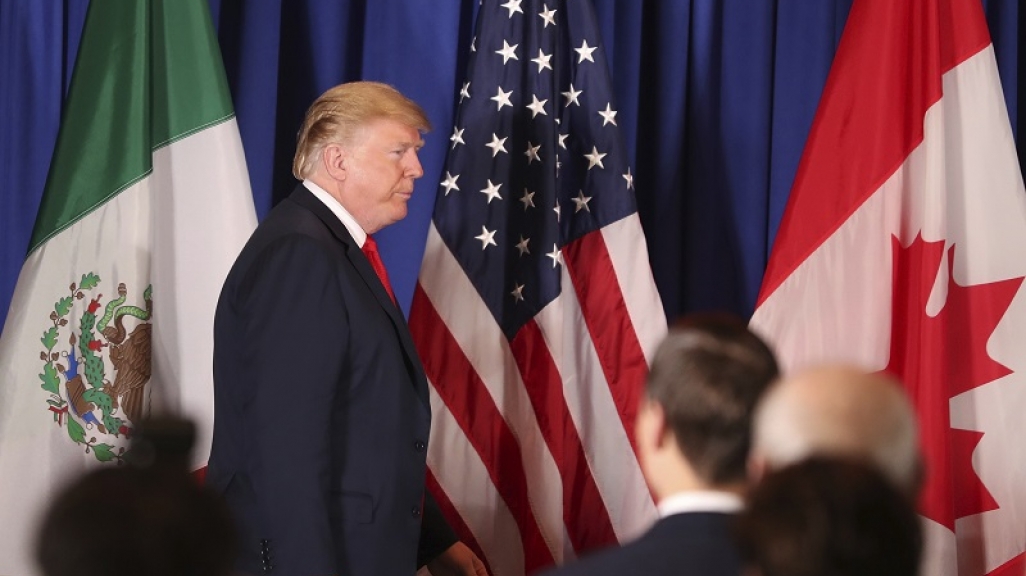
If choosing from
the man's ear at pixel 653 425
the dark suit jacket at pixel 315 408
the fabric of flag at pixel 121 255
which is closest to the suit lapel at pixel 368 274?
the dark suit jacket at pixel 315 408

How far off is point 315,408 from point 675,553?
1.10 meters

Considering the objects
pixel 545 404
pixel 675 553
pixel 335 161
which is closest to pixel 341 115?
pixel 335 161

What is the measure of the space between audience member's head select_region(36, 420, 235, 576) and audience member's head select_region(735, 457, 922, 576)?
0.44 metres

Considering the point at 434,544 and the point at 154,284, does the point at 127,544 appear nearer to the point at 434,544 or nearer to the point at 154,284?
the point at 434,544

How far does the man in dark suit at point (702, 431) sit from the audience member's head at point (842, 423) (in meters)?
0.07

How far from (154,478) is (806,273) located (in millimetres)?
2662

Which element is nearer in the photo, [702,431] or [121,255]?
[702,431]

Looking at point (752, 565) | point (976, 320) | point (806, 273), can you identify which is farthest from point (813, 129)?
point (752, 565)

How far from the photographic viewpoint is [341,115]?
2791 mm

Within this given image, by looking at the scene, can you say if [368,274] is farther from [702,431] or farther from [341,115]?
[702,431]

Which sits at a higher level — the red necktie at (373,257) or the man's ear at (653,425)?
the red necktie at (373,257)

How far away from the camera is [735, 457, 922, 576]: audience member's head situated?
3.66ft

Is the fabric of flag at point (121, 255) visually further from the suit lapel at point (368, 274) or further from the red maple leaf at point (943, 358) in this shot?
the red maple leaf at point (943, 358)

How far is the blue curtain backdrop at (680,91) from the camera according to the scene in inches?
156
